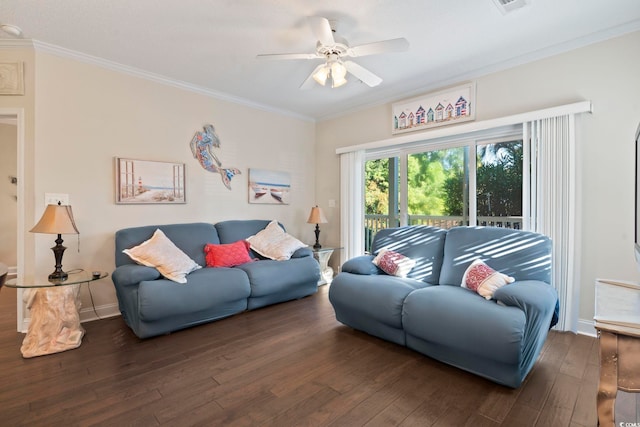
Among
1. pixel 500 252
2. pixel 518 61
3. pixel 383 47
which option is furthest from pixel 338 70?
pixel 500 252

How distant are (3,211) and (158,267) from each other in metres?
4.80

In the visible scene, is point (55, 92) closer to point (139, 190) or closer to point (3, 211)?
point (139, 190)

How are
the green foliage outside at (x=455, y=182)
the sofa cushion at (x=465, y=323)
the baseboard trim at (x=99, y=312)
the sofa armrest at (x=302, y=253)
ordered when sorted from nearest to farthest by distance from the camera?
the sofa cushion at (x=465, y=323) < the baseboard trim at (x=99, y=312) < the green foliage outside at (x=455, y=182) < the sofa armrest at (x=302, y=253)

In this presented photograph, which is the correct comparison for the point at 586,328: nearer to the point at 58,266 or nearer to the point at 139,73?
the point at 58,266

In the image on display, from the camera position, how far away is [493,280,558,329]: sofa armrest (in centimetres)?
189

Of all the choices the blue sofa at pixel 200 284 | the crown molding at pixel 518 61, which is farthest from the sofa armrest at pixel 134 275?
the crown molding at pixel 518 61

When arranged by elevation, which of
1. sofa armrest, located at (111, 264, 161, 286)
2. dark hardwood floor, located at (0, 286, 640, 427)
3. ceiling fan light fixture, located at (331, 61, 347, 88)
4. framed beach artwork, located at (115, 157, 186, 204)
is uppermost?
ceiling fan light fixture, located at (331, 61, 347, 88)

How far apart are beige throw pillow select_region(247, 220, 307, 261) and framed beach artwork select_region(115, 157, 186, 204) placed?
1.04m

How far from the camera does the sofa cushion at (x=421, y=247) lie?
291 cm

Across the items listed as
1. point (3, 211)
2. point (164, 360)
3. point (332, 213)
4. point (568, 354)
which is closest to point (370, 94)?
point (332, 213)

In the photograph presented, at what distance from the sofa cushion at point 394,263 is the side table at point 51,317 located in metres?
2.59

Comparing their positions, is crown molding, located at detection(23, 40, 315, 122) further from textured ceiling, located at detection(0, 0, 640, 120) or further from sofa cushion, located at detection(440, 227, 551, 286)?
sofa cushion, located at detection(440, 227, 551, 286)

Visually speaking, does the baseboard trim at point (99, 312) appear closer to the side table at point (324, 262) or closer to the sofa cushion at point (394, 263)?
the side table at point (324, 262)

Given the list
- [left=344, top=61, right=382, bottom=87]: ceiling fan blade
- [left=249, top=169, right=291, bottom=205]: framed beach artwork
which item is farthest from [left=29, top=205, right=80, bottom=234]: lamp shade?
[left=344, top=61, right=382, bottom=87]: ceiling fan blade
